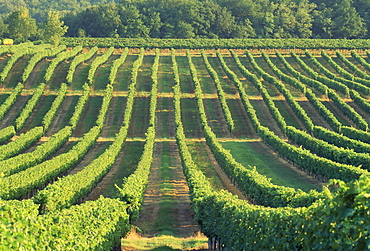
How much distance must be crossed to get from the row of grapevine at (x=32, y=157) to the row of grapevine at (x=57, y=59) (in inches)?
1441

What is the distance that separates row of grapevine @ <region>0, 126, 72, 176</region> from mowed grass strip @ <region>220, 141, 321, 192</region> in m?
23.6

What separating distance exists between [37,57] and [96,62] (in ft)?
44.3

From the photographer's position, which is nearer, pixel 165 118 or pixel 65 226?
pixel 65 226

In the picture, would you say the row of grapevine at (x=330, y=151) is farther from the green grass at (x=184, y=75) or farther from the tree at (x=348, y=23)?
the tree at (x=348, y=23)

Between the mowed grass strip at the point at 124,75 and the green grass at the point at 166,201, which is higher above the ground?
the green grass at the point at 166,201

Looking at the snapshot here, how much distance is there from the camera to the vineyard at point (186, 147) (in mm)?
24047

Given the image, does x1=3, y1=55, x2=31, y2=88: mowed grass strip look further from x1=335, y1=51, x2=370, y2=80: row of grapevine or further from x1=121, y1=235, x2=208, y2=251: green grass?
x1=121, y1=235, x2=208, y2=251: green grass

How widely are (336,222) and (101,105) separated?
83754 millimetres

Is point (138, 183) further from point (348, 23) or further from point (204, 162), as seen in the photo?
point (348, 23)

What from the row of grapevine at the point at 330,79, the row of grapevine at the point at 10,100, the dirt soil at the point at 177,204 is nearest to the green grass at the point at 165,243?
the dirt soil at the point at 177,204

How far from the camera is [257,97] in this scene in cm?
10681

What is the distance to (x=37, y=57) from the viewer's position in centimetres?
A: 12538

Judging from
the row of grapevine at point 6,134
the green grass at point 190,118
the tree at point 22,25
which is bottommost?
the tree at point 22,25

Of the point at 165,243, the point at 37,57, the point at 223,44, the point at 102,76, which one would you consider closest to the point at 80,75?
the point at 102,76
